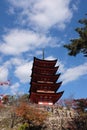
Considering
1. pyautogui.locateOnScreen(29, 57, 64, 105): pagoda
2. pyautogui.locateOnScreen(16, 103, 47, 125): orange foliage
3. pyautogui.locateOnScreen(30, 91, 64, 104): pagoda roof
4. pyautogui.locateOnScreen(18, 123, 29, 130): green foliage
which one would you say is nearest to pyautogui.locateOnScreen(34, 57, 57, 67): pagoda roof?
pyautogui.locateOnScreen(29, 57, 64, 105): pagoda

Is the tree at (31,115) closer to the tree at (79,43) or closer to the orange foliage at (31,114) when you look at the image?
the orange foliage at (31,114)

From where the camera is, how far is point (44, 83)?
57.0 meters

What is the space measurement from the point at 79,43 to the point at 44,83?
26.4 m

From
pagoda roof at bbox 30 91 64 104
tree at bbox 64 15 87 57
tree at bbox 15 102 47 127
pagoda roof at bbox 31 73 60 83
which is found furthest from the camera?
pagoda roof at bbox 31 73 60 83

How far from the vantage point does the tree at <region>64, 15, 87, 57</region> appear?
31094mm

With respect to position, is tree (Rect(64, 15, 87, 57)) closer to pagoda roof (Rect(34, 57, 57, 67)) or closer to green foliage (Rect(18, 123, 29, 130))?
green foliage (Rect(18, 123, 29, 130))

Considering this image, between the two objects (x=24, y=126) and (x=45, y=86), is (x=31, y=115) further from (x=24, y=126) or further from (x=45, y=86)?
(x=45, y=86)

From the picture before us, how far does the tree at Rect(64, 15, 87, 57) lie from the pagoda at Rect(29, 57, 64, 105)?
24252mm

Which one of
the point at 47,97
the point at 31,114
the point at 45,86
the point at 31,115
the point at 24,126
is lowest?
the point at 24,126

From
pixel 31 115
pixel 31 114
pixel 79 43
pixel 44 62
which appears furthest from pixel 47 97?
pixel 79 43

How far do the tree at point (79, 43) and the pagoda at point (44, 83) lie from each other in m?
24.3

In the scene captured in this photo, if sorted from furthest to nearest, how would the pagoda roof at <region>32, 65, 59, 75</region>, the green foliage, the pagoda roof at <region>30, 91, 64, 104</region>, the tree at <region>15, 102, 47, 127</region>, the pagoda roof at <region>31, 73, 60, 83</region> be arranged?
the pagoda roof at <region>32, 65, 59, 75</region> → the pagoda roof at <region>31, 73, 60, 83</region> → the pagoda roof at <region>30, 91, 64, 104</region> → the tree at <region>15, 102, 47, 127</region> → the green foliage

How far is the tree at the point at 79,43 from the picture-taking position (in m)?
31.1

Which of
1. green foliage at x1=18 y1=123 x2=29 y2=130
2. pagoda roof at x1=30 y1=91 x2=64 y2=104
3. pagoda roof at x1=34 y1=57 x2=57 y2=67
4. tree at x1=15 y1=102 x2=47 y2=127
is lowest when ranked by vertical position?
green foliage at x1=18 y1=123 x2=29 y2=130
